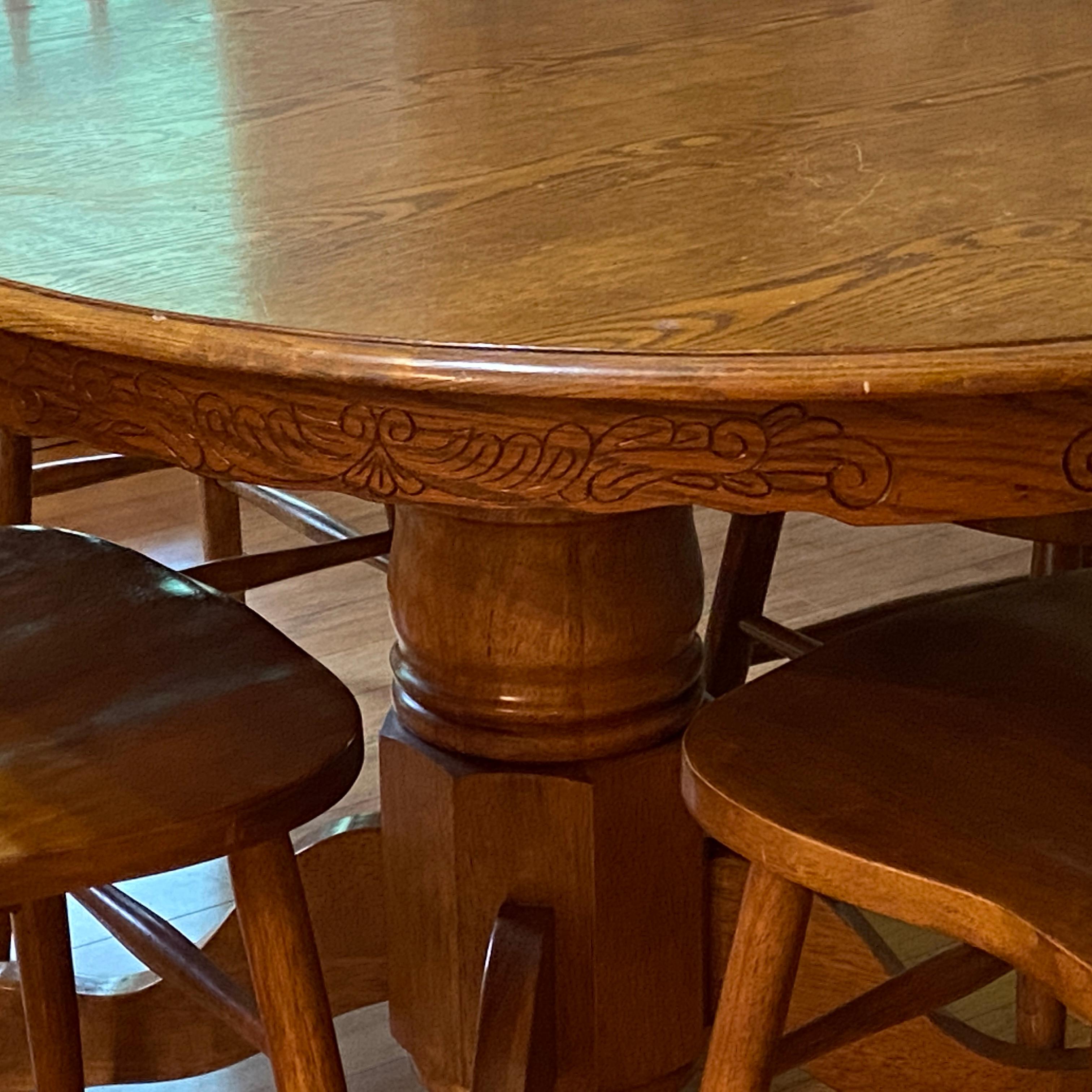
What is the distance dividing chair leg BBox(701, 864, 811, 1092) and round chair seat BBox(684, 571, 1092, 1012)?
56 millimetres

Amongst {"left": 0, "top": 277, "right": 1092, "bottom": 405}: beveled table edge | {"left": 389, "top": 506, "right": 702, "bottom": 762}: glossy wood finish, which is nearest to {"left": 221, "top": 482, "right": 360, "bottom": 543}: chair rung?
{"left": 389, "top": 506, "right": 702, "bottom": 762}: glossy wood finish

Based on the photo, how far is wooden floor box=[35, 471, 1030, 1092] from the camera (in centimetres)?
175

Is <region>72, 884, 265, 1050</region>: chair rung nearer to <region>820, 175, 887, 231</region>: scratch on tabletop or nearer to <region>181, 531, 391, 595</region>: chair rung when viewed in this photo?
<region>181, 531, 391, 595</region>: chair rung

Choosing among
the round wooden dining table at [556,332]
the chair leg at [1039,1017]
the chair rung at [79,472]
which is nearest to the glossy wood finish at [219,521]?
the chair rung at [79,472]

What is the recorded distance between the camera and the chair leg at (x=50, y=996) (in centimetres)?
113

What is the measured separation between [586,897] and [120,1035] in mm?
413

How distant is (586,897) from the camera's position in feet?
3.72

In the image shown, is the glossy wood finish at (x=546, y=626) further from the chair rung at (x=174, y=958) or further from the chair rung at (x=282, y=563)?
the chair rung at (x=282, y=563)

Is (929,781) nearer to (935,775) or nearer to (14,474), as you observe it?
(935,775)

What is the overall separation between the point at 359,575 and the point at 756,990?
5.53 ft

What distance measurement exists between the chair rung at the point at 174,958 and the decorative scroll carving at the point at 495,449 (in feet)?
1.24

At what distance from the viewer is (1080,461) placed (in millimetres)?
658

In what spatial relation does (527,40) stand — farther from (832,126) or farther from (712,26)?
(832,126)

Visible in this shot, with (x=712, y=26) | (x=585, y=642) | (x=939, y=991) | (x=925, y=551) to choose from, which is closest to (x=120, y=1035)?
(x=585, y=642)
